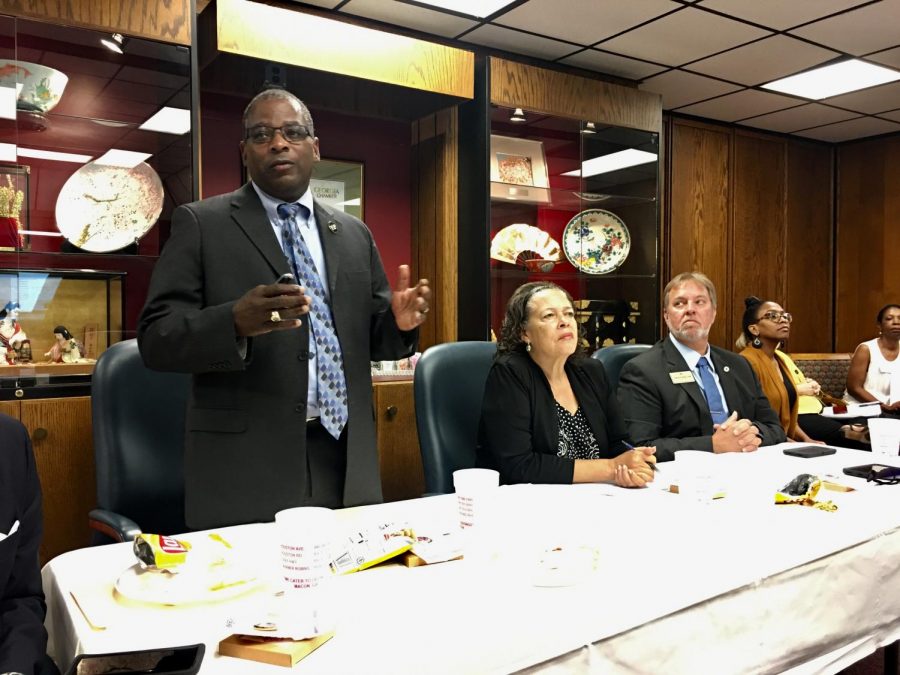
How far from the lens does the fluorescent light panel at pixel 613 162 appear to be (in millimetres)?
4223

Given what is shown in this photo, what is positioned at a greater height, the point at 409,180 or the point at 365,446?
the point at 409,180

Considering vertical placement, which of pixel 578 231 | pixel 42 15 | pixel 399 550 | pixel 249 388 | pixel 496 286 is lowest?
pixel 399 550

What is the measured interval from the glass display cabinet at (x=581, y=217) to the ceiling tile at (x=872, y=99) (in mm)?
1679

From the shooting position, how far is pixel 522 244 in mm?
4020

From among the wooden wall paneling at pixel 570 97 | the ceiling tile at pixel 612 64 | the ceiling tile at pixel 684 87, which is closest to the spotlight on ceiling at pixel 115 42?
the wooden wall paneling at pixel 570 97

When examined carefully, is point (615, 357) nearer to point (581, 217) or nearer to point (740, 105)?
point (581, 217)

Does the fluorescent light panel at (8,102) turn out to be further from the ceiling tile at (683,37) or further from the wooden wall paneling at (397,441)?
the ceiling tile at (683,37)

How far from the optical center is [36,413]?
252cm

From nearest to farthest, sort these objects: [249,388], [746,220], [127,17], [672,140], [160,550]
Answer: [160,550]
[249,388]
[127,17]
[672,140]
[746,220]

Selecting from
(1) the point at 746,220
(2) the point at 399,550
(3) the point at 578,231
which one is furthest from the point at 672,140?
(2) the point at 399,550

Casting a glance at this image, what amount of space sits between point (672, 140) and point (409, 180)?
2.45 meters

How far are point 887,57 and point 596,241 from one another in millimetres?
2016

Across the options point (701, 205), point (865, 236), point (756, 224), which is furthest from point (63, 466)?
point (865, 236)

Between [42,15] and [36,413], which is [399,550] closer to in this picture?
[36,413]
